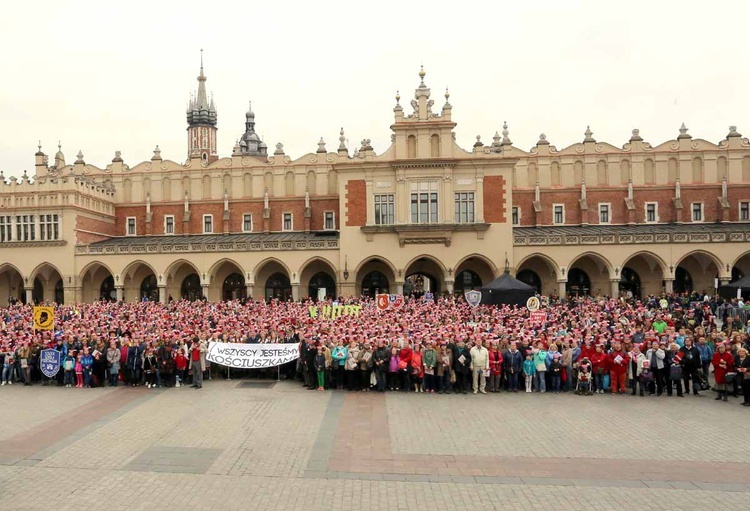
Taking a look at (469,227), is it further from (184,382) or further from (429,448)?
(429,448)

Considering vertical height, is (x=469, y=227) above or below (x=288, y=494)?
above

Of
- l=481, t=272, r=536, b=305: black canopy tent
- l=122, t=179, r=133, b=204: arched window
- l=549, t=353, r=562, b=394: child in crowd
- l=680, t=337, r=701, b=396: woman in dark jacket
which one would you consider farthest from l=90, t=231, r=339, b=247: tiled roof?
l=680, t=337, r=701, b=396: woman in dark jacket

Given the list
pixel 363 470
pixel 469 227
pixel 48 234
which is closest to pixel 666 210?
pixel 469 227

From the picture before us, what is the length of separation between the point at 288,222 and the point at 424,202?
1243 cm

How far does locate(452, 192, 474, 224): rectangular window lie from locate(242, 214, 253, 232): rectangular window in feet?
56.2

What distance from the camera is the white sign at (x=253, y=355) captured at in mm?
18250

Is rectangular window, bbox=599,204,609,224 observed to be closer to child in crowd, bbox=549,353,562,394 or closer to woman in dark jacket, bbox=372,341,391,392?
child in crowd, bbox=549,353,562,394

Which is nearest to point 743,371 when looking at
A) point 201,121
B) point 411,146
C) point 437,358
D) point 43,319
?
point 437,358

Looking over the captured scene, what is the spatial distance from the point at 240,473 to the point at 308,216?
3708 cm

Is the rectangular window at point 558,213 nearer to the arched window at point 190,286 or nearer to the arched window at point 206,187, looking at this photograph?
the arched window at point 206,187

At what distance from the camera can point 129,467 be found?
33.2 ft

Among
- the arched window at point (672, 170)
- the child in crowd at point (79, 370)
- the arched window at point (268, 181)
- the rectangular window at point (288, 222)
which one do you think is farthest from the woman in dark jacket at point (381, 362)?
the arched window at point (672, 170)

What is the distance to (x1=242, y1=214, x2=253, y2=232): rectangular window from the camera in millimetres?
47281

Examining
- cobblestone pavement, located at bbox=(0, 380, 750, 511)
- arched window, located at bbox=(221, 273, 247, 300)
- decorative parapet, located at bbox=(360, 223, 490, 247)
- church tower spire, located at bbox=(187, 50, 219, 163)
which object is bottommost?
cobblestone pavement, located at bbox=(0, 380, 750, 511)
